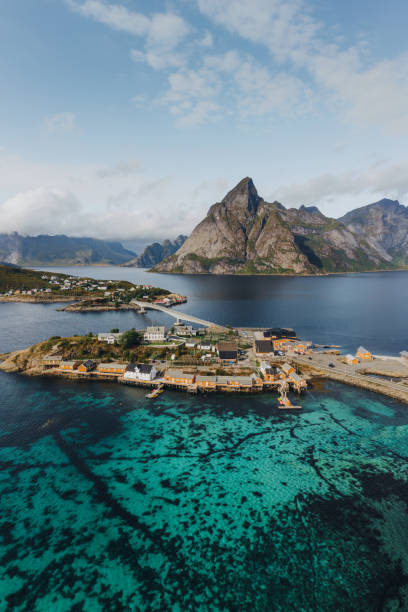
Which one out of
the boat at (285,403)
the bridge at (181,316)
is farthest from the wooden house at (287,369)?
the bridge at (181,316)

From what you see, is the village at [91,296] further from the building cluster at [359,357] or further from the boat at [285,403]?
the boat at [285,403]

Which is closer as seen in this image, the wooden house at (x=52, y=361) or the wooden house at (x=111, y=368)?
the wooden house at (x=111, y=368)

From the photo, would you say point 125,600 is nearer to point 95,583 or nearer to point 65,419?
point 95,583

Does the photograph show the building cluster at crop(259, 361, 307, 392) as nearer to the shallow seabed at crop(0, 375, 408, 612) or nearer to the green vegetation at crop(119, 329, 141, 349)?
the shallow seabed at crop(0, 375, 408, 612)

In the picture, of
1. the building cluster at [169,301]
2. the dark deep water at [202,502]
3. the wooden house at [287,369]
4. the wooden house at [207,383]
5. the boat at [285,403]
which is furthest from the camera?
the building cluster at [169,301]

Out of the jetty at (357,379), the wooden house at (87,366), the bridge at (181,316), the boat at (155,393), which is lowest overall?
the boat at (155,393)

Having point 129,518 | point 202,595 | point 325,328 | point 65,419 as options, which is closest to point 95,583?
point 129,518
